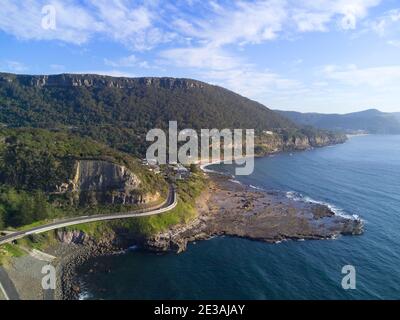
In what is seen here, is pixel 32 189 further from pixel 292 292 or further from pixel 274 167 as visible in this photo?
pixel 274 167

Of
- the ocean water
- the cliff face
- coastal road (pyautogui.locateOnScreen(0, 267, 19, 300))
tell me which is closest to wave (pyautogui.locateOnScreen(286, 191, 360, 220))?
the ocean water

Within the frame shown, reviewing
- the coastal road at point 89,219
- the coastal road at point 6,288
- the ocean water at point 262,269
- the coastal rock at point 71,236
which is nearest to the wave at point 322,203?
the ocean water at point 262,269

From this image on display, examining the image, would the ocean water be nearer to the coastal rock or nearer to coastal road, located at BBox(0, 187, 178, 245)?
the coastal rock

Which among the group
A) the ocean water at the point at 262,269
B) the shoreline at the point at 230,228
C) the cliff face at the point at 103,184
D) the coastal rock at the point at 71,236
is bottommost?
the ocean water at the point at 262,269

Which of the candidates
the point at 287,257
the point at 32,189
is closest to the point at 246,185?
the point at 287,257

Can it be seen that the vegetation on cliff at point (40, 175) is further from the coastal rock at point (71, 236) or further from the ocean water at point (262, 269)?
the ocean water at point (262, 269)

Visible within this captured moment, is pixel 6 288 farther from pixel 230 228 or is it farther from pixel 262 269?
pixel 230 228
